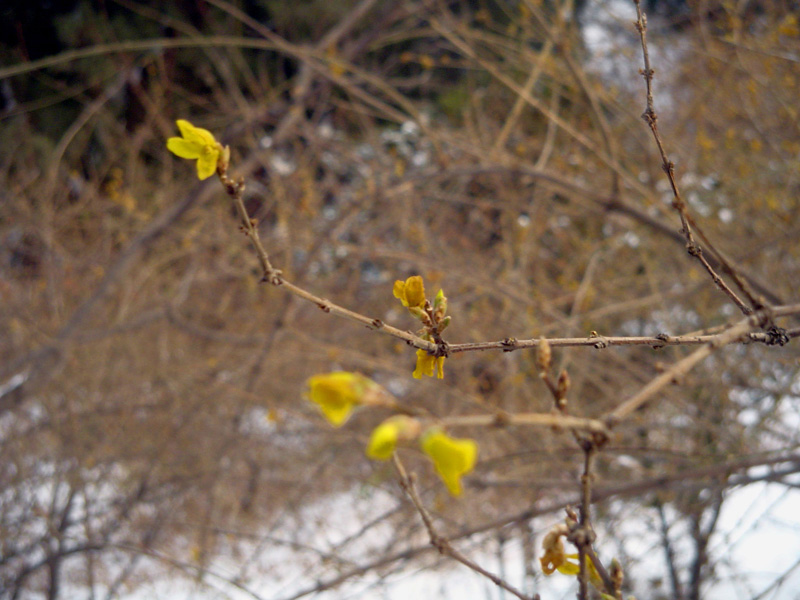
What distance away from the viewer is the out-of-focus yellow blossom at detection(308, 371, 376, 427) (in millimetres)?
419

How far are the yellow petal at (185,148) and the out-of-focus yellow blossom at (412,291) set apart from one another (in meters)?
0.33

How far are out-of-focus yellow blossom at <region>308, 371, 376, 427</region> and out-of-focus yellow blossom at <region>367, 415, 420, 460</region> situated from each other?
0.03 metres

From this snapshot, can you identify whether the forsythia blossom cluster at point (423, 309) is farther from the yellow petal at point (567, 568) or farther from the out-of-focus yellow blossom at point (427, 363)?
the yellow petal at point (567, 568)

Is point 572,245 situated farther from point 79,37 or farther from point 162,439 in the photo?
point 79,37

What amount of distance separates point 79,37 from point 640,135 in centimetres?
450

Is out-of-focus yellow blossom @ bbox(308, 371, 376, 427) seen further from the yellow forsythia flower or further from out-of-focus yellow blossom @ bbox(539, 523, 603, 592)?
the yellow forsythia flower

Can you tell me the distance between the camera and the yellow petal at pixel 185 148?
794 millimetres

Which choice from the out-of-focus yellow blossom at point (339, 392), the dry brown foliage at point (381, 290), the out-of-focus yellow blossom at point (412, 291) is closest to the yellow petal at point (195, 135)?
the out-of-focus yellow blossom at point (412, 291)

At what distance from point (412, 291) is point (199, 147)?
1.17 feet

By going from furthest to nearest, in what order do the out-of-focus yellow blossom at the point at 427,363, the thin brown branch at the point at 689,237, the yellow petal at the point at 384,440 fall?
the out-of-focus yellow blossom at the point at 427,363 → the thin brown branch at the point at 689,237 → the yellow petal at the point at 384,440

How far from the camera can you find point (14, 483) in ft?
11.1

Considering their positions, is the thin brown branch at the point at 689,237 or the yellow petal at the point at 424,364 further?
the yellow petal at the point at 424,364

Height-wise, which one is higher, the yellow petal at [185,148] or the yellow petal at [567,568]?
the yellow petal at [185,148]

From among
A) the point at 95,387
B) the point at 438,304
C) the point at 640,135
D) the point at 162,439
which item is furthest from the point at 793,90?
the point at 95,387
